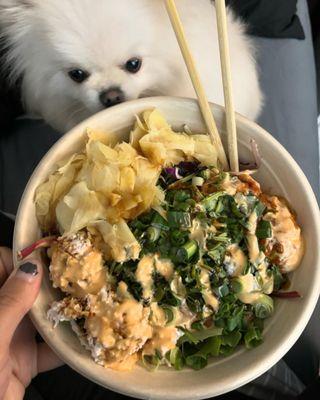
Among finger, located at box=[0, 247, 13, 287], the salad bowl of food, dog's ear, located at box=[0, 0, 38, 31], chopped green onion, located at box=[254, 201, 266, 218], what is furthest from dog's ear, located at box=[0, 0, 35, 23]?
chopped green onion, located at box=[254, 201, 266, 218]

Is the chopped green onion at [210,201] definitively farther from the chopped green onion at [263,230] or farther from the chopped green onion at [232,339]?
the chopped green onion at [232,339]

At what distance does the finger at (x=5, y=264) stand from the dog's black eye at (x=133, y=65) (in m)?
0.41

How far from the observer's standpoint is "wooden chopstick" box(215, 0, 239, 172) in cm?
62

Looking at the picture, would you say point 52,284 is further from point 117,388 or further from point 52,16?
point 52,16

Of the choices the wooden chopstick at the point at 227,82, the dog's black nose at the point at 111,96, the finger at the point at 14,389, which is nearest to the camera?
the wooden chopstick at the point at 227,82

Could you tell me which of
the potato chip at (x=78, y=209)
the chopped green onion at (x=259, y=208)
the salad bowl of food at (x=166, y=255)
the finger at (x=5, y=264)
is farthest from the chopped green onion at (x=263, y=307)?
the finger at (x=5, y=264)

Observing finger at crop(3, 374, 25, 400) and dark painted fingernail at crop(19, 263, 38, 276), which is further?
finger at crop(3, 374, 25, 400)

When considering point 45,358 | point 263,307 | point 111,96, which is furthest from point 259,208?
point 45,358

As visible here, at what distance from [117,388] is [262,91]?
2.64ft

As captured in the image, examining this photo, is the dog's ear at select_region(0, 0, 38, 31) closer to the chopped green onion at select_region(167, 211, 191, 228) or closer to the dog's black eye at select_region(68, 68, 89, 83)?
the dog's black eye at select_region(68, 68, 89, 83)

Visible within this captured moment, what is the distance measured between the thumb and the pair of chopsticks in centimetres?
33

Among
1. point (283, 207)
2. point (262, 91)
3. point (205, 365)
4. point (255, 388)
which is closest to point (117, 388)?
point (205, 365)

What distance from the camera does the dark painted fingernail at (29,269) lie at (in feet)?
2.20

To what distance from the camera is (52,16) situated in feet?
2.76
